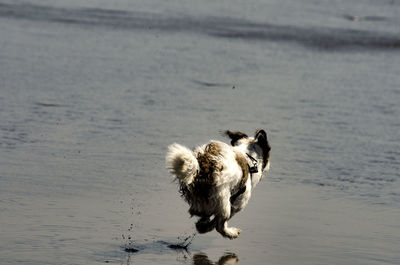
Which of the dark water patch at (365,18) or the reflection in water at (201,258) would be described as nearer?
the reflection in water at (201,258)

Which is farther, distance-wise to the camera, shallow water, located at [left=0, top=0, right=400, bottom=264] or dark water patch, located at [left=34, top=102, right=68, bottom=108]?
dark water patch, located at [left=34, top=102, right=68, bottom=108]

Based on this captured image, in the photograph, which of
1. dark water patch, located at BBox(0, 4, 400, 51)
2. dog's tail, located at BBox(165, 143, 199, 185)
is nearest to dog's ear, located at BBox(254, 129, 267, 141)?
dog's tail, located at BBox(165, 143, 199, 185)

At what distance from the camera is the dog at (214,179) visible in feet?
21.9

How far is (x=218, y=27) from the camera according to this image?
22422 mm

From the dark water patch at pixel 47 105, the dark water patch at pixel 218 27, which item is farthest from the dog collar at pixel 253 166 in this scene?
the dark water patch at pixel 218 27

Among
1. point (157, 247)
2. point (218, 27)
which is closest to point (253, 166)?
point (157, 247)

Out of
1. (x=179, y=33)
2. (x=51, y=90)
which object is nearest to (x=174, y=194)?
(x=51, y=90)

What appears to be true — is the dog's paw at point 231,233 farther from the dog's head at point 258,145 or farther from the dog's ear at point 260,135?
the dog's ear at point 260,135

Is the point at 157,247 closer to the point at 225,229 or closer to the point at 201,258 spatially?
the point at 201,258

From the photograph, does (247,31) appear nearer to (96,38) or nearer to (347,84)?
(96,38)

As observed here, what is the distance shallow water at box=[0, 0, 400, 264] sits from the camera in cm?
730

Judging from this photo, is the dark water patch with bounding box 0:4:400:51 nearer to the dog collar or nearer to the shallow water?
the shallow water

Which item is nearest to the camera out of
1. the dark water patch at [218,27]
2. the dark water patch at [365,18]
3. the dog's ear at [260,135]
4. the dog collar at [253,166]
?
the dog collar at [253,166]

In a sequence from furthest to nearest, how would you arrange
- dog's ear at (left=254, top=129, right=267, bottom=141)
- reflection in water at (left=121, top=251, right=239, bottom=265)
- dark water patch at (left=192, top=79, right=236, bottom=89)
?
dark water patch at (left=192, top=79, right=236, bottom=89) < dog's ear at (left=254, top=129, right=267, bottom=141) < reflection in water at (left=121, top=251, right=239, bottom=265)
